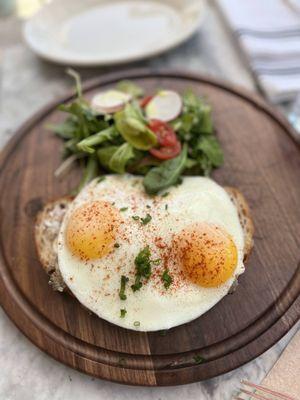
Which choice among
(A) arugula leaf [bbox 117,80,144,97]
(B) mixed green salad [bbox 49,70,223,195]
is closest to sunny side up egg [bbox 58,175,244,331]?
(B) mixed green salad [bbox 49,70,223,195]

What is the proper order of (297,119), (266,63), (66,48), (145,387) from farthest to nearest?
(66,48) → (266,63) → (297,119) → (145,387)

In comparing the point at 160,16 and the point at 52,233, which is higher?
the point at 160,16

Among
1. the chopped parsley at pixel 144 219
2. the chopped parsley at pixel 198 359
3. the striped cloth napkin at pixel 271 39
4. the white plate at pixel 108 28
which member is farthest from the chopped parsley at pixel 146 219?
the white plate at pixel 108 28

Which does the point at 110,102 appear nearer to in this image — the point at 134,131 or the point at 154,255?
the point at 134,131

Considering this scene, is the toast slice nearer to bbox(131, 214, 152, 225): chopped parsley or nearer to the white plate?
bbox(131, 214, 152, 225): chopped parsley

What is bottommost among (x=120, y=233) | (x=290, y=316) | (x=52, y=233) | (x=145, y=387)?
(x=145, y=387)

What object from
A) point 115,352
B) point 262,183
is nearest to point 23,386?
point 115,352

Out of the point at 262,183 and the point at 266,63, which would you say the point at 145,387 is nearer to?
the point at 262,183

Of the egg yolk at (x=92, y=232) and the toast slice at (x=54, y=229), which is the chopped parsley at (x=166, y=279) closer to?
the egg yolk at (x=92, y=232)
